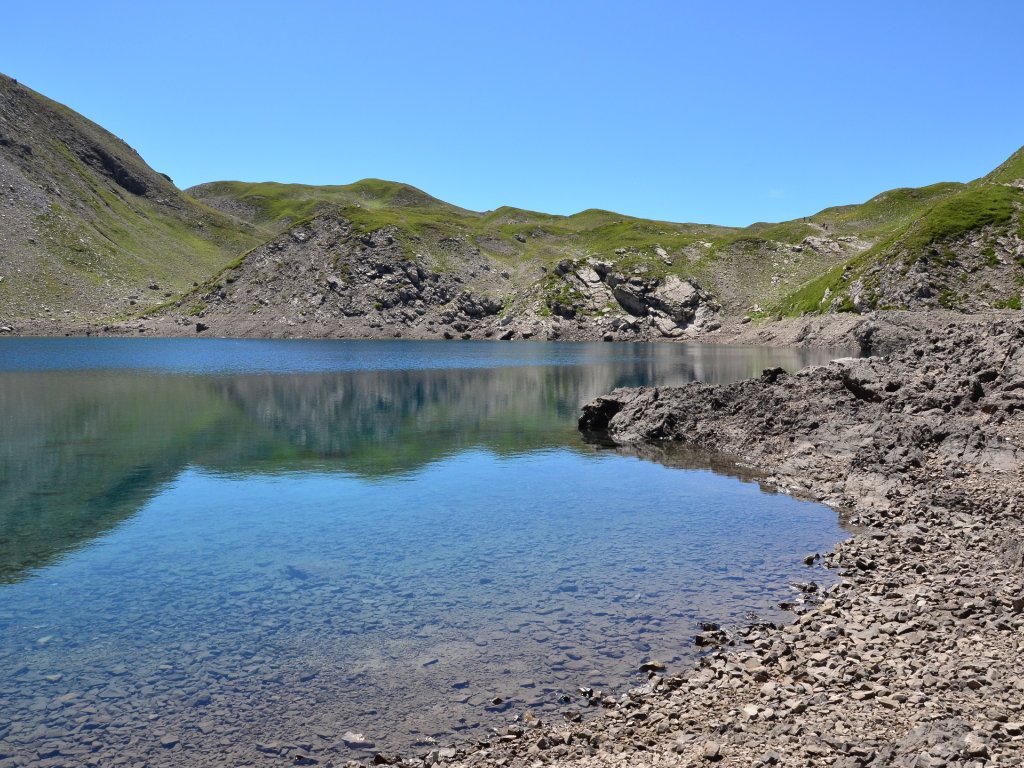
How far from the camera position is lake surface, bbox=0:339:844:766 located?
14023 millimetres

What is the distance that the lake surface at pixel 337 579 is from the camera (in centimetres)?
1402

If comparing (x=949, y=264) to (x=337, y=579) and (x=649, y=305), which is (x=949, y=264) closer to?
(x=649, y=305)

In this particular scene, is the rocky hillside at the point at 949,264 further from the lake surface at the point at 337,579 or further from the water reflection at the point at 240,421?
the lake surface at the point at 337,579

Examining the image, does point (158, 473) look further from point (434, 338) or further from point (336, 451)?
point (434, 338)

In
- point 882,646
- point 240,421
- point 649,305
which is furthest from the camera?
point 649,305

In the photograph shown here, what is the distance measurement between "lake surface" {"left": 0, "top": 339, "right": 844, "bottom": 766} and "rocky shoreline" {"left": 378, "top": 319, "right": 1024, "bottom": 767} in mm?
1324

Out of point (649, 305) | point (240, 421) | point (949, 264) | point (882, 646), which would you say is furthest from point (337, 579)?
point (649, 305)

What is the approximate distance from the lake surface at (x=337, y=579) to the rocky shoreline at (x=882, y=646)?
1.32 metres

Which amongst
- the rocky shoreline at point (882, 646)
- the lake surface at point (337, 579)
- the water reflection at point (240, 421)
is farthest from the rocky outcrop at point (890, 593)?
the water reflection at point (240, 421)

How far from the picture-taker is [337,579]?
70.6 feet

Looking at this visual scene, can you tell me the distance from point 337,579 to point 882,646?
14.3 meters

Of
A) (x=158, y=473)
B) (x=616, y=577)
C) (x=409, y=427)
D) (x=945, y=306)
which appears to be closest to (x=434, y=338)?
(x=945, y=306)

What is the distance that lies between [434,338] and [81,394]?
416ft

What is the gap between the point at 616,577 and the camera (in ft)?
71.1
